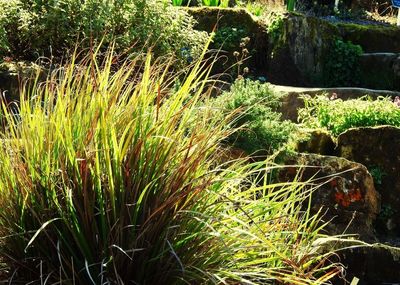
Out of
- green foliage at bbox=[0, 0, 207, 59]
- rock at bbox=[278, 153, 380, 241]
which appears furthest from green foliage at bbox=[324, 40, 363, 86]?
rock at bbox=[278, 153, 380, 241]

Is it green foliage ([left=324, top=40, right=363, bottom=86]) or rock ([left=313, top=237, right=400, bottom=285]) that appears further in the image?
green foliage ([left=324, top=40, right=363, bottom=86])

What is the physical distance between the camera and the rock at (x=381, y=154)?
693 centimetres

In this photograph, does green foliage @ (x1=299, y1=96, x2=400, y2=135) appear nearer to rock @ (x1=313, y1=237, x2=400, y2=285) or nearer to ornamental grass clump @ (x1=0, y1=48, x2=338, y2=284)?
rock @ (x1=313, y1=237, x2=400, y2=285)

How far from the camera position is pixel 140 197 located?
295 cm

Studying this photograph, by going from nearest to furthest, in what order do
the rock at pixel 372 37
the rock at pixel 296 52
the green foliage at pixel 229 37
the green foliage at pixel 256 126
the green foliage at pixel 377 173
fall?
the green foliage at pixel 256 126, the green foliage at pixel 377 173, the green foliage at pixel 229 37, the rock at pixel 296 52, the rock at pixel 372 37

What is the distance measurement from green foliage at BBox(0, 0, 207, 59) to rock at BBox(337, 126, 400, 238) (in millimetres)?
2013

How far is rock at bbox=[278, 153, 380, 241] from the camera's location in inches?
234

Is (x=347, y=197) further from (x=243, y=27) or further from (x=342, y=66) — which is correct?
(x=342, y=66)

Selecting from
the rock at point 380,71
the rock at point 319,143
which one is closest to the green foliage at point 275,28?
the rock at point 380,71

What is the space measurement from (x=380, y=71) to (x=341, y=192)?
544cm

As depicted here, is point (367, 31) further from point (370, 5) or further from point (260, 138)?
point (370, 5)

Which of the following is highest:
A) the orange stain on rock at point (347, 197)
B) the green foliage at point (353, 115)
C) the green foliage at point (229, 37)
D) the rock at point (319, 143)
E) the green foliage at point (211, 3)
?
the green foliage at point (211, 3)

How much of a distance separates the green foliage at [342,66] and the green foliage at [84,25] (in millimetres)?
3341

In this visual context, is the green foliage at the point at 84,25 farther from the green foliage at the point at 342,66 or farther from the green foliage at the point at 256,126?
the green foliage at the point at 342,66
